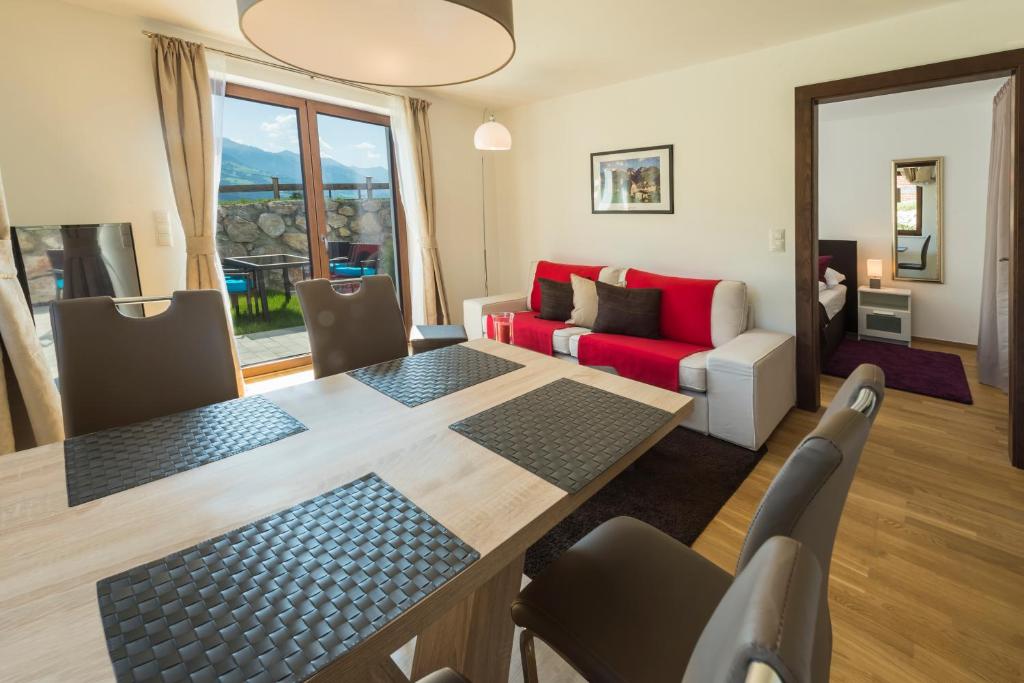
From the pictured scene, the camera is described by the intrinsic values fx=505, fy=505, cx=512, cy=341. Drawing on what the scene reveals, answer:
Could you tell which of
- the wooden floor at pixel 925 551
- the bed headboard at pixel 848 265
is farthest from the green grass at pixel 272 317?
the bed headboard at pixel 848 265

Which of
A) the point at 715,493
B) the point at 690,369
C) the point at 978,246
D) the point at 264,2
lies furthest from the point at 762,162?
the point at 264,2

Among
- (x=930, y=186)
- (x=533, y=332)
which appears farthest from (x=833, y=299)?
(x=533, y=332)

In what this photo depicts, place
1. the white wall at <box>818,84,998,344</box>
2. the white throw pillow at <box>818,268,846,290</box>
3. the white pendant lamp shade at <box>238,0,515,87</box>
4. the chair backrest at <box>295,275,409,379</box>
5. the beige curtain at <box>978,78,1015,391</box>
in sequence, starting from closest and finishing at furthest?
1. the white pendant lamp shade at <box>238,0,515,87</box>
2. the chair backrest at <box>295,275,409,379</box>
3. the beige curtain at <box>978,78,1015,391</box>
4. the white wall at <box>818,84,998,344</box>
5. the white throw pillow at <box>818,268,846,290</box>

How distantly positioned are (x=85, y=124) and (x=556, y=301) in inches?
123

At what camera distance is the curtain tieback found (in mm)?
3153

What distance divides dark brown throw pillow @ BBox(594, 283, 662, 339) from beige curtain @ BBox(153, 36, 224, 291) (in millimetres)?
2610

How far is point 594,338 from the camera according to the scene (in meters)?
3.43

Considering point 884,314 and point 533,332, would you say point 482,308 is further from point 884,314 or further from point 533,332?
point 884,314

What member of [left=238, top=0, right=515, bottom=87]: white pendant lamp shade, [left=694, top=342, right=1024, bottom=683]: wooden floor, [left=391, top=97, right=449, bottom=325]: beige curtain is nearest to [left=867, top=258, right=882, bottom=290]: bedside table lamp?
[left=694, top=342, right=1024, bottom=683]: wooden floor

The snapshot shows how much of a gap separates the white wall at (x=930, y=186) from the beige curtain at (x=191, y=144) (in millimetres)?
5006

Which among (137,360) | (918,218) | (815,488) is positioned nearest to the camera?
(815,488)

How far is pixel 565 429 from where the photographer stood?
51.4 inches

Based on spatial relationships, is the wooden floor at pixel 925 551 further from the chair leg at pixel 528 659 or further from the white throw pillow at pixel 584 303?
the white throw pillow at pixel 584 303

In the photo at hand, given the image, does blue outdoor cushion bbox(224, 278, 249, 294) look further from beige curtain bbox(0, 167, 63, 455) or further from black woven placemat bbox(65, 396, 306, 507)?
black woven placemat bbox(65, 396, 306, 507)
